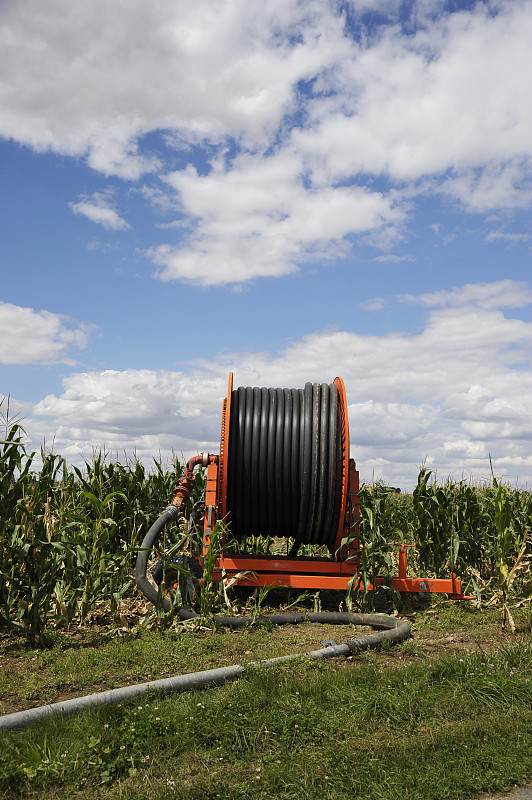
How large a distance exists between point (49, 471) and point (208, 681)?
508 centimetres

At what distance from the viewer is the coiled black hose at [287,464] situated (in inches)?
349

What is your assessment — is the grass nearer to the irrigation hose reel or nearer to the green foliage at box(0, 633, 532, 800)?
the green foliage at box(0, 633, 532, 800)

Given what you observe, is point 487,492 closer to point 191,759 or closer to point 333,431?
point 333,431

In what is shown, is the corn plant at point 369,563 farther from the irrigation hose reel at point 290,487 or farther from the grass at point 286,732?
the grass at point 286,732

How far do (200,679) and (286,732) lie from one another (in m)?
1.04

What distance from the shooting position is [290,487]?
29.4 ft

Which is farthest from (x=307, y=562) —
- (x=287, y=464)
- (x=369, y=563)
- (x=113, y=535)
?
(x=113, y=535)

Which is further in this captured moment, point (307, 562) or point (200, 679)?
point (307, 562)

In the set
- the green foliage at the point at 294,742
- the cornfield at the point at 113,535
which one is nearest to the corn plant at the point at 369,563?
the cornfield at the point at 113,535

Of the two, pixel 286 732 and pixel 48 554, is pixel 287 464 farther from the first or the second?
pixel 286 732

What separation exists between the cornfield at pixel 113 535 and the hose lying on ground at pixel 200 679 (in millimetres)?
1347

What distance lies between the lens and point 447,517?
10.4 meters

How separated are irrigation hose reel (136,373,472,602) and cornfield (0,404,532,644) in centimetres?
44

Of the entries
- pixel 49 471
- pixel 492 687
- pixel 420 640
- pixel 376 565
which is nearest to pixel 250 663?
pixel 492 687
